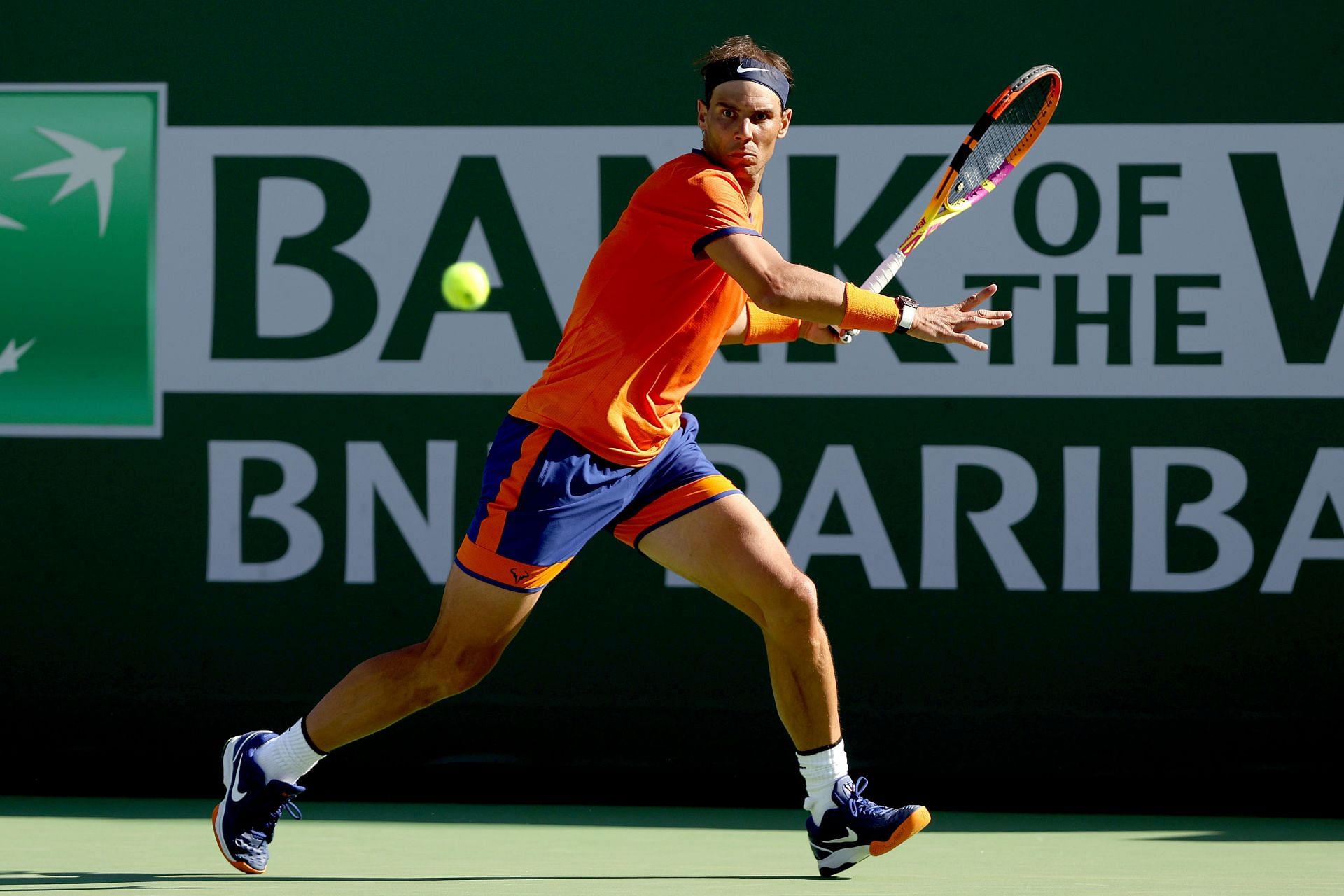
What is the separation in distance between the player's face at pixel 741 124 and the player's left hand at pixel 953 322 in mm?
417

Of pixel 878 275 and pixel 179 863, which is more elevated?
pixel 878 275

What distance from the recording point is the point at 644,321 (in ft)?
10.2

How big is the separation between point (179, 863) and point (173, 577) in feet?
3.33

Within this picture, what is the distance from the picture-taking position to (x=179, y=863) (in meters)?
3.51

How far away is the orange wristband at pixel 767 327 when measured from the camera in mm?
3428

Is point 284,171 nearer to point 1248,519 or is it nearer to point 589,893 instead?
point 589,893

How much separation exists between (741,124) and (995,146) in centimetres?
70

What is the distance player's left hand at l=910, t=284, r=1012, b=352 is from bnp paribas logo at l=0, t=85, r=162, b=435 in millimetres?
2177

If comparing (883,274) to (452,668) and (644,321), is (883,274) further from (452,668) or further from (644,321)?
(452,668)

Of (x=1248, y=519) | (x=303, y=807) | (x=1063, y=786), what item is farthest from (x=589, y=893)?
(x=1248, y=519)

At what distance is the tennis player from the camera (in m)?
3.06

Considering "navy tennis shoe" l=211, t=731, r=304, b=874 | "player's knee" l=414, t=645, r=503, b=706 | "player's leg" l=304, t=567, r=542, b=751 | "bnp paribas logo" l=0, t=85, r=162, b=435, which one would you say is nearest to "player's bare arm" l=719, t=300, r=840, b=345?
"player's leg" l=304, t=567, r=542, b=751

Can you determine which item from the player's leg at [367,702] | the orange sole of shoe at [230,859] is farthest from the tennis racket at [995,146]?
the orange sole of shoe at [230,859]

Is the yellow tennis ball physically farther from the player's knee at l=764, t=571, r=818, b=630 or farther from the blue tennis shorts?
the player's knee at l=764, t=571, r=818, b=630
